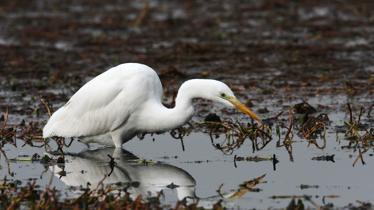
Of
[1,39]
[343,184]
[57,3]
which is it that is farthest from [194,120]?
[57,3]

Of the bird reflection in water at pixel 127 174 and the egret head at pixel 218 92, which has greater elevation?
the egret head at pixel 218 92

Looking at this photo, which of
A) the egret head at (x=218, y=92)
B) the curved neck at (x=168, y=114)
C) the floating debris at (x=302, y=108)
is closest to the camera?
the egret head at (x=218, y=92)

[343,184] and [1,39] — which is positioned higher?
[1,39]

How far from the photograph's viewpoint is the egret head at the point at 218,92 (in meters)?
10.5

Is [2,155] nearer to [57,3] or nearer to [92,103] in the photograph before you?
[92,103]

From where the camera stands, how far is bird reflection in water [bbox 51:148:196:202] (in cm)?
938

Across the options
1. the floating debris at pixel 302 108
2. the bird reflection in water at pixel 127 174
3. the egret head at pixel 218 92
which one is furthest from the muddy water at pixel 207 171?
the floating debris at pixel 302 108

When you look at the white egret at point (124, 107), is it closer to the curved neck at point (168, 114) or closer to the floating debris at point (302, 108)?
the curved neck at point (168, 114)

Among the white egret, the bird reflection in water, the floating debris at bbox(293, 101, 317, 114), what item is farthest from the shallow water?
the floating debris at bbox(293, 101, 317, 114)

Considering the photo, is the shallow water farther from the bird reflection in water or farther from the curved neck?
the curved neck

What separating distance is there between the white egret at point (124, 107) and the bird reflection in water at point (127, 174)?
30cm

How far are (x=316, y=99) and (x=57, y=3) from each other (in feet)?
46.3

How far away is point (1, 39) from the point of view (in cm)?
2153

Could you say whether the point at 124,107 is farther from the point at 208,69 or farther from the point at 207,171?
the point at 208,69
